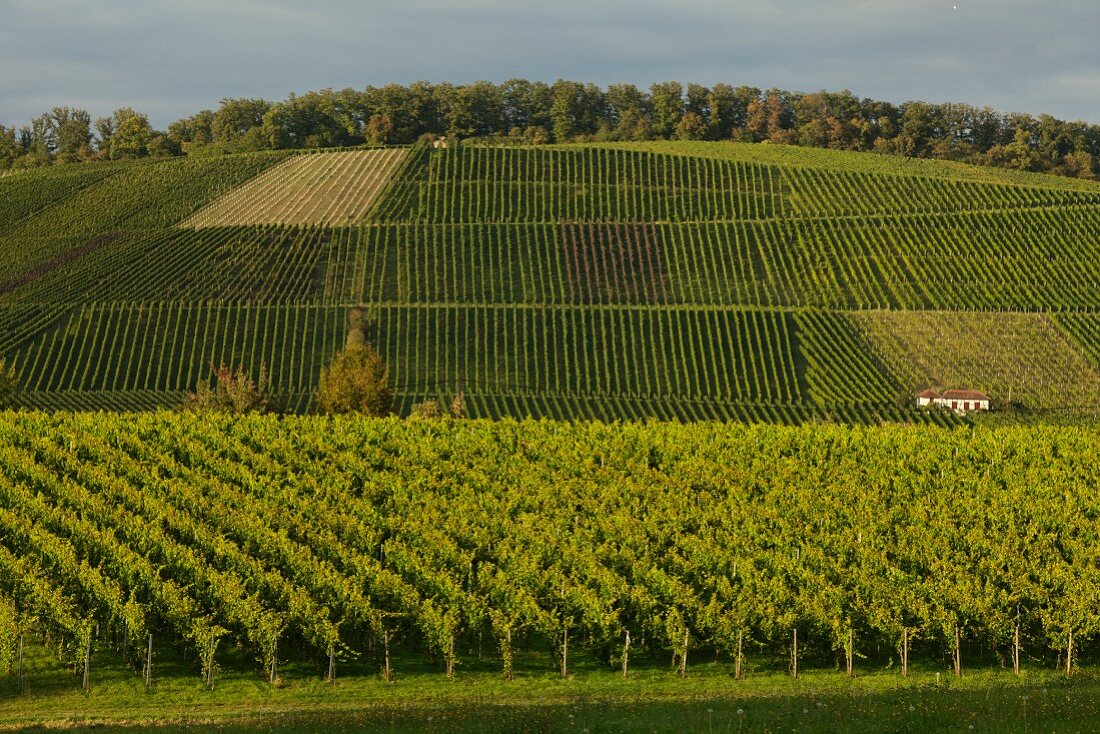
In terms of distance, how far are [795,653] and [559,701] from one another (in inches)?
306

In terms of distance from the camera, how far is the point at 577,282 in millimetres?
104938

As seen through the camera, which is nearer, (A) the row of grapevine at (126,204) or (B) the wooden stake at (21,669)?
(B) the wooden stake at (21,669)

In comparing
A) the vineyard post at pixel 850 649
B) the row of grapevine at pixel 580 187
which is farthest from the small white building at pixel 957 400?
the vineyard post at pixel 850 649

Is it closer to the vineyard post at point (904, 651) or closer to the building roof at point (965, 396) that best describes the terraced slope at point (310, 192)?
the building roof at point (965, 396)

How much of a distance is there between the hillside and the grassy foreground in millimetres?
45157

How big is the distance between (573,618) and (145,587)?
42.4 feet

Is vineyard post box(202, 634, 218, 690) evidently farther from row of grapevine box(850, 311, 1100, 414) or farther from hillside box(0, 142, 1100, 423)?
row of grapevine box(850, 311, 1100, 414)

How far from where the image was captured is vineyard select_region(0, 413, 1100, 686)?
38375mm

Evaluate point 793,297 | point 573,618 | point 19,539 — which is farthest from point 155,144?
point 573,618

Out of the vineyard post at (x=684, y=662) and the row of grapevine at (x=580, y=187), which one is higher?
the row of grapevine at (x=580, y=187)

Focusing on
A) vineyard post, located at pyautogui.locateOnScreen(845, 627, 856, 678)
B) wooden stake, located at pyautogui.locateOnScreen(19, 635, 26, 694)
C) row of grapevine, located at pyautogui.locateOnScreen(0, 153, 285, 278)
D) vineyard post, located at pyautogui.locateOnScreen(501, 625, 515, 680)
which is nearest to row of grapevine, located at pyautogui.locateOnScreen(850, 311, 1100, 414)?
vineyard post, located at pyautogui.locateOnScreen(845, 627, 856, 678)

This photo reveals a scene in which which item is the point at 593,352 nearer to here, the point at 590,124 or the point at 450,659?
the point at 450,659

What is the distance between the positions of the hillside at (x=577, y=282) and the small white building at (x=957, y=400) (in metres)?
1.76

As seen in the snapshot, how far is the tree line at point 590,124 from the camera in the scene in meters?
170
